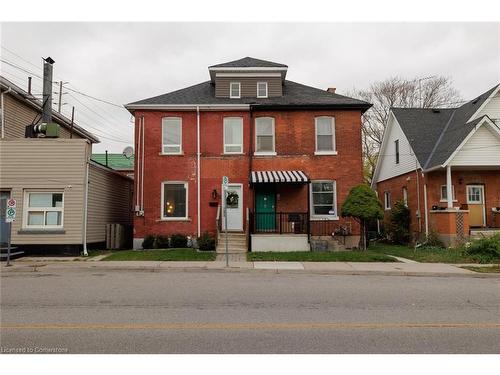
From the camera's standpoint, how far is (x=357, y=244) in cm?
1978

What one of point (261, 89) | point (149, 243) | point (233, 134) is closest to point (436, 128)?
point (261, 89)

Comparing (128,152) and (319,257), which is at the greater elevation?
(128,152)

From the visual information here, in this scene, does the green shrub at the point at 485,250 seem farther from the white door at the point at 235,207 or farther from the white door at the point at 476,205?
the white door at the point at 235,207

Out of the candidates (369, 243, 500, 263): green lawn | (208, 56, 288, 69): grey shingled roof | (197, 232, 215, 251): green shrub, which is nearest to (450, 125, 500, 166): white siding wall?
(369, 243, 500, 263): green lawn

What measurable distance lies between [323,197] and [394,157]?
Result: 27.6 ft

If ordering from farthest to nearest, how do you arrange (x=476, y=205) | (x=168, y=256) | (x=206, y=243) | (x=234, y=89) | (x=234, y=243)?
(x=234, y=89)
(x=476, y=205)
(x=234, y=243)
(x=206, y=243)
(x=168, y=256)

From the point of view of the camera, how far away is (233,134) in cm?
2073

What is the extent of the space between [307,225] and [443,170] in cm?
793

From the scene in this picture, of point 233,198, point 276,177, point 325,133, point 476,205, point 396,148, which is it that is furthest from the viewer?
point 396,148

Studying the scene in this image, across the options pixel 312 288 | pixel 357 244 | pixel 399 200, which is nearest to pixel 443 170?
pixel 399 200

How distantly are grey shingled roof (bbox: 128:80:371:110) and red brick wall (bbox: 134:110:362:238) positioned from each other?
0.50 metres

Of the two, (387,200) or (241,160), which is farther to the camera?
(387,200)

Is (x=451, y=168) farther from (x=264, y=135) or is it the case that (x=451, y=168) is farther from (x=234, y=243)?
(x=234, y=243)

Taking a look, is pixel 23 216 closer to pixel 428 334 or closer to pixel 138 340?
pixel 138 340
